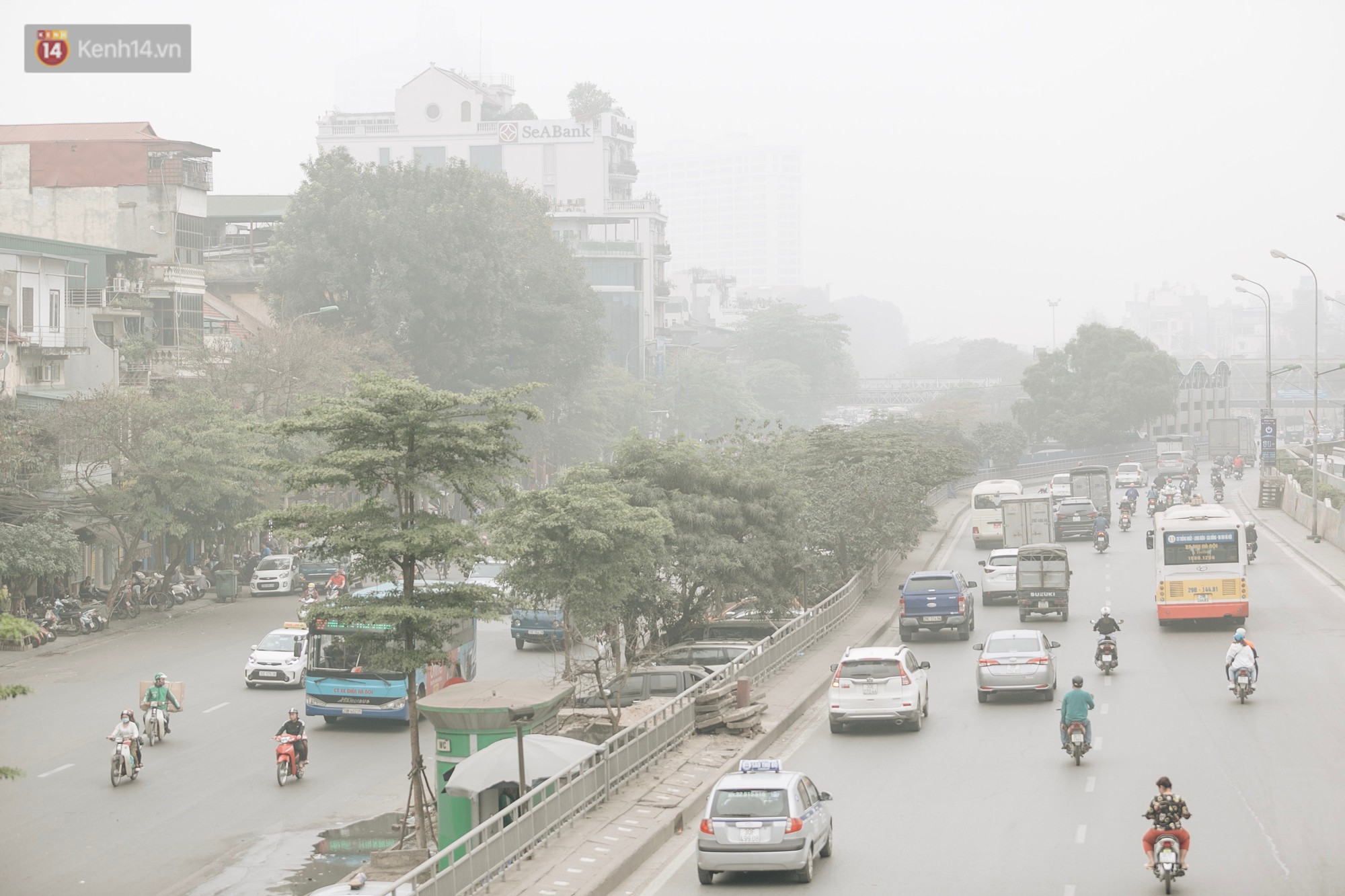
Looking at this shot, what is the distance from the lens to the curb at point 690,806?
62.2ft

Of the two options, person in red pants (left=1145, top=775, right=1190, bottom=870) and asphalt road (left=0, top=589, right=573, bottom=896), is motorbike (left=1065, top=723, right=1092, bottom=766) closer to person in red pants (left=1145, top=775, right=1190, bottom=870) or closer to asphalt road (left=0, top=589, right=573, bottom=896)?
person in red pants (left=1145, top=775, right=1190, bottom=870)

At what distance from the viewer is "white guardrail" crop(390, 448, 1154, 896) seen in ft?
57.8

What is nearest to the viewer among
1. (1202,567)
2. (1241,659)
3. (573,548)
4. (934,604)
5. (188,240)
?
(573,548)

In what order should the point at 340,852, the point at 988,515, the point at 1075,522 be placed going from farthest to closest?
the point at 1075,522
the point at 988,515
the point at 340,852

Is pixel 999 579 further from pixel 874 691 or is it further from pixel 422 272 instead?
pixel 422 272

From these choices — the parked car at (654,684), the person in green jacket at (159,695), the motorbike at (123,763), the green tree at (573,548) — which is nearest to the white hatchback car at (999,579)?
the parked car at (654,684)

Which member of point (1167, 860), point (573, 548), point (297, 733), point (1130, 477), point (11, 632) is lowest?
point (297, 733)

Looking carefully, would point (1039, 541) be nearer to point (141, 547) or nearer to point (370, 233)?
point (141, 547)

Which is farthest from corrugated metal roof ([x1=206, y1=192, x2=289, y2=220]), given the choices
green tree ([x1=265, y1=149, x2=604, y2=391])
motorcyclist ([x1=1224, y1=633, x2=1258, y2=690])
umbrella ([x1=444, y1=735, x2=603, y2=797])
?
umbrella ([x1=444, y1=735, x2=603, y2=797])

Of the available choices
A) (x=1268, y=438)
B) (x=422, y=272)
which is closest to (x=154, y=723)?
(x=422, y=272)

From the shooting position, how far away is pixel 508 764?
20.8 metres

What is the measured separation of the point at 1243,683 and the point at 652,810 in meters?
13.4

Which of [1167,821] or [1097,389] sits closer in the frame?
[1167,821]

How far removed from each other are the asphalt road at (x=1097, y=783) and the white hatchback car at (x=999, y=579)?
29.4 feet
